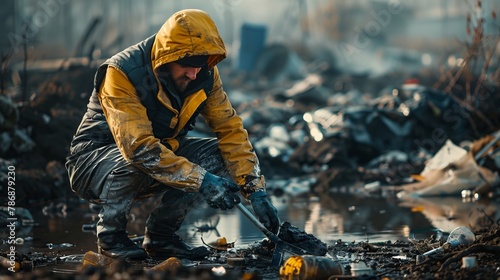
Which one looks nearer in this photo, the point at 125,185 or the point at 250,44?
the point at 125,185

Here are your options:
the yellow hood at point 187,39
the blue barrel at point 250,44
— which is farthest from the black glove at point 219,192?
the blue barrel at point 250,44

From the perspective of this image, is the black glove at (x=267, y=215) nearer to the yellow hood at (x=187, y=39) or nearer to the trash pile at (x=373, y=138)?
the yellow hood at (x=187, y=39)

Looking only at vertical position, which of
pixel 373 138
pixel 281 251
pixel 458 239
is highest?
pixel 373 138

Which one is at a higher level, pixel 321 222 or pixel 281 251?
pixel 321 222

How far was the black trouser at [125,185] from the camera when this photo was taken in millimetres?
5559

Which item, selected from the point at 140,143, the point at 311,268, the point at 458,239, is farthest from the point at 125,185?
the point at 458,239

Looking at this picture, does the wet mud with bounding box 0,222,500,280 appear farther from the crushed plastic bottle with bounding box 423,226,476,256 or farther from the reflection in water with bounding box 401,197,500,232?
the reflection in water with bounding box 401,197,500,232

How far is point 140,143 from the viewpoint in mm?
5355

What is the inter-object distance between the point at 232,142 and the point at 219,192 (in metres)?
0.75

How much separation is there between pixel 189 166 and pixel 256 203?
22.1 inches

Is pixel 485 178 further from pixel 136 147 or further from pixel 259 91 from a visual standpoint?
pixel 259 91

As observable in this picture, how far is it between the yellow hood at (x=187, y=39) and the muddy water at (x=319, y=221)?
155cm

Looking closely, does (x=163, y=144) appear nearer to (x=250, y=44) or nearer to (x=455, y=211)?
(x=455, y=211)

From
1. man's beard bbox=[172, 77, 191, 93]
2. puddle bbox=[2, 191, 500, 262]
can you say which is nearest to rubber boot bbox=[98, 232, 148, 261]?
puddle bbox=[2, 191, 500, 262]
